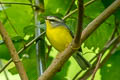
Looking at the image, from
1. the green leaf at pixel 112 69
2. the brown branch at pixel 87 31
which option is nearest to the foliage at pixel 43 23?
the green leaf at pixel 112 69

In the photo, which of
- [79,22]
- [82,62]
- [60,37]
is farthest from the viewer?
[60,37]

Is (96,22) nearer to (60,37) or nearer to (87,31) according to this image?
(87,31)

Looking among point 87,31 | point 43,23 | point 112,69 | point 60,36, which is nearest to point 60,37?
point 60,36

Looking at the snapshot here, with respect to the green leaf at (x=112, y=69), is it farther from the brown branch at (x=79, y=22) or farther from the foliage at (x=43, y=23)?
the brown branch at (x=79, y=22)

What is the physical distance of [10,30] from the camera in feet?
4.74

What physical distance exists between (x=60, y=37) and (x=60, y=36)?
0.01m

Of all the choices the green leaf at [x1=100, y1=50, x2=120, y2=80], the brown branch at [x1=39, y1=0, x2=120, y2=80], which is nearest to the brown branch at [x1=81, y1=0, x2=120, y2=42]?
the brown branch at [x1=39, y1=0, x2=120, y2=80]

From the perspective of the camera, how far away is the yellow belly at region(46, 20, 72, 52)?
1.42 m

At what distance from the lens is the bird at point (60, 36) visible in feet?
4.59

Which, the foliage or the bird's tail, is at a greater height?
the foliage

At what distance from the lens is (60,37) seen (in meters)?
1.48

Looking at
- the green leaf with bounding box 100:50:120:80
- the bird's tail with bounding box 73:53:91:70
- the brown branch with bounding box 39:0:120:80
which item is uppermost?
the brown branch with bounding box 39:0:120:80

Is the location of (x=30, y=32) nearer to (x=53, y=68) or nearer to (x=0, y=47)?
(x=0, y=47)

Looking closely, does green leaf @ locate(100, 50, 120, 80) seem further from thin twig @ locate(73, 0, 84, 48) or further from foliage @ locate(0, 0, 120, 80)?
thin twig @ locate(73, 0, 84, 48)
